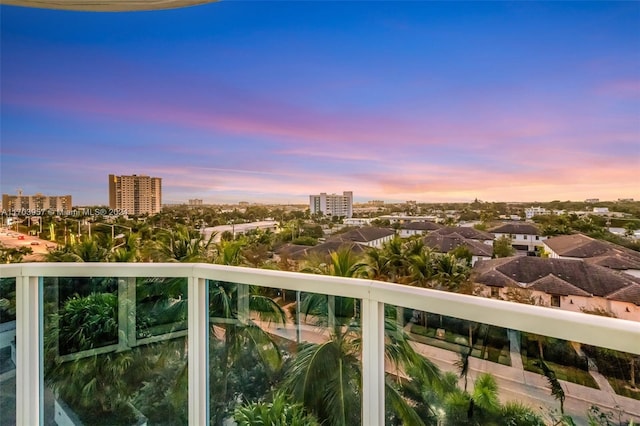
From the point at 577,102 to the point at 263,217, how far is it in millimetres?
2292

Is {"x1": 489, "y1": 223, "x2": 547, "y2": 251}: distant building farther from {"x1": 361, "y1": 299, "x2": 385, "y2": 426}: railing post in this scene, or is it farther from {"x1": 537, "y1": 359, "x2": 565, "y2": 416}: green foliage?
{"x1": 361, "y1": 299, "x2": 385, "y2": 426}: railing post

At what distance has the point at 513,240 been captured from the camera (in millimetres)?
1934

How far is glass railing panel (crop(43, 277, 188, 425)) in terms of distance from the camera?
5.14 feet

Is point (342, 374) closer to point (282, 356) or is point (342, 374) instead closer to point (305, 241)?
point (282, 356)

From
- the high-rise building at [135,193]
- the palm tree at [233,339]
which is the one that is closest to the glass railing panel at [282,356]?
the palm tree at [233,339]

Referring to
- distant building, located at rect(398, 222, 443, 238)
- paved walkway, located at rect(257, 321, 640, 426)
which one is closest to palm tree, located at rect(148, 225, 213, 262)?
distant building, located at rect(398, 222, 443, 238)

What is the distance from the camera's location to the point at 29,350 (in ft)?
5.23

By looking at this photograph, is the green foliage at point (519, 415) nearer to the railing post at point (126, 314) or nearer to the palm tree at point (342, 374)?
the palm tree at point (342, 374)

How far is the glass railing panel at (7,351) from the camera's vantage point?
1567 millimetres

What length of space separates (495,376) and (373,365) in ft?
1.31

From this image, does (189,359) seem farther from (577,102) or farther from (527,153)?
(577,102)

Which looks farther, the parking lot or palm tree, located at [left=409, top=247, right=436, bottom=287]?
the parking lot

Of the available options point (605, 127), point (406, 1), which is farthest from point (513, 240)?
point (406, 1)

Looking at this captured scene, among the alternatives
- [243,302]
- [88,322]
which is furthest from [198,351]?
[88,322]
